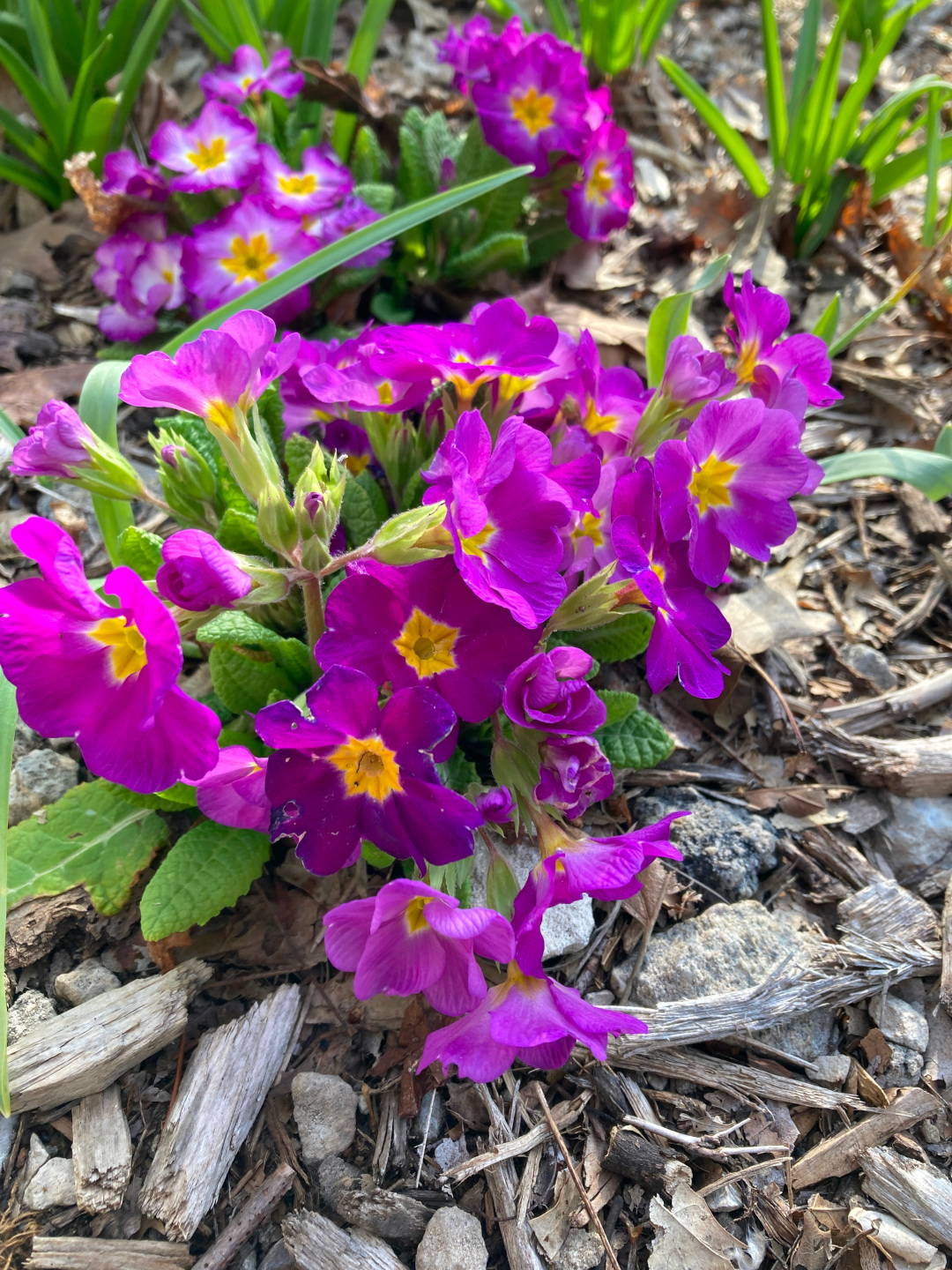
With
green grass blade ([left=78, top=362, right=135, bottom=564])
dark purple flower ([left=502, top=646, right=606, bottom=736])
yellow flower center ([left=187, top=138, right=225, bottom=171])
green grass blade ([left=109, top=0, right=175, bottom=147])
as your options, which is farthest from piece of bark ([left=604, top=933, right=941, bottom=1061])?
green grass blade ([left=109, top=0, right=175, bottom=147])

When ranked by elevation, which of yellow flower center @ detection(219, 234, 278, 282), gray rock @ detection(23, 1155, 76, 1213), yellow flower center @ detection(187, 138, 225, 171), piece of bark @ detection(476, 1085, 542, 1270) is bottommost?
piece of bark @ detection(476, 1085, 542, 1270)

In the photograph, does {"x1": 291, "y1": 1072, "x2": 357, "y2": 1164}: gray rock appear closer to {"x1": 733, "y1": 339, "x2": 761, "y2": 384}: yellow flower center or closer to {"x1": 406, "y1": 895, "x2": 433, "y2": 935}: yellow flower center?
{"x1": 406, "y1": 895, "x2": 433, "y2": 935}: yellow flower center

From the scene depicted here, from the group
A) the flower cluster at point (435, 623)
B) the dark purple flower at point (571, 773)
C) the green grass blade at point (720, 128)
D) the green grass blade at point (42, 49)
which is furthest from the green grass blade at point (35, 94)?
the dark purple flower at point (571, 773)

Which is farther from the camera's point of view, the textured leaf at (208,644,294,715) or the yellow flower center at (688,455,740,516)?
the textured leaf at (208,644,294,715)

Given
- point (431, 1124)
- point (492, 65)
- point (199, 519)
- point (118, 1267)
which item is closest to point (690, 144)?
point (492, 65)

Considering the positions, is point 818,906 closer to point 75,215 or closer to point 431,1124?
point 431,1124

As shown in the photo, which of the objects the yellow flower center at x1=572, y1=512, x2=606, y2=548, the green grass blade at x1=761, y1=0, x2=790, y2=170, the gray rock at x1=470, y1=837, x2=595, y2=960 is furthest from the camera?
the green grass blade at x1=761, y1=0, x2=790, y2=170

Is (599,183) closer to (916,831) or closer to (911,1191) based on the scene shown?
(916,831)
